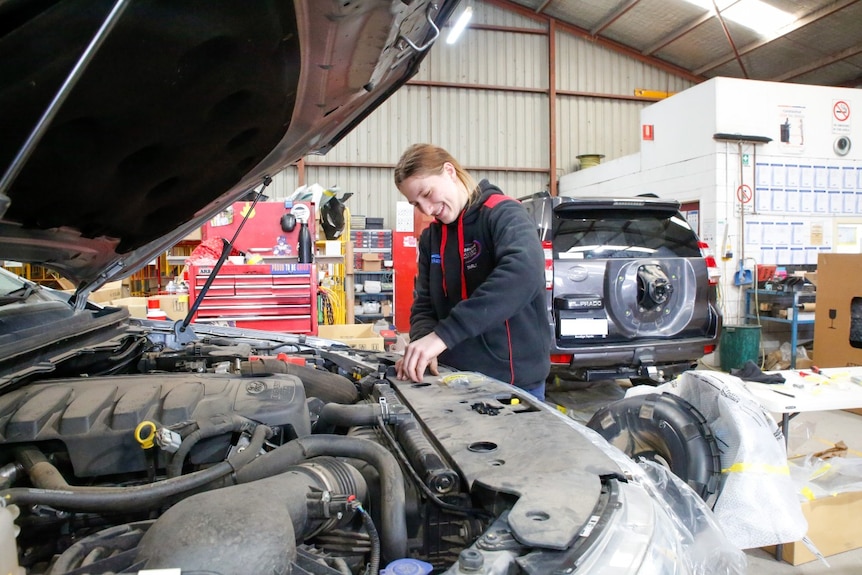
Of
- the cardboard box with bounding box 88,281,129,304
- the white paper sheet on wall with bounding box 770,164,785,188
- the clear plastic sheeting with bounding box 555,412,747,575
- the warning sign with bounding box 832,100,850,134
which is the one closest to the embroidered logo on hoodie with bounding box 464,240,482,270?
the clear plastic sheeting with bounding box 555,412,747,575

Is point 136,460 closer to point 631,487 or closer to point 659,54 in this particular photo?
point 631,487

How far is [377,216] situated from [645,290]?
631cm

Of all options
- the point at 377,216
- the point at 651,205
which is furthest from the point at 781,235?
the point at 377,216

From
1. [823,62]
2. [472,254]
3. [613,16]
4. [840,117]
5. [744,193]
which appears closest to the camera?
[472,254]

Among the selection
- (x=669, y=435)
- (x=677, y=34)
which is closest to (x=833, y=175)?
(x=677, y=34)

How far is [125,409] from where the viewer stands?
1.01 meters

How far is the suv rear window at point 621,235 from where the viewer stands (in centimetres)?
363

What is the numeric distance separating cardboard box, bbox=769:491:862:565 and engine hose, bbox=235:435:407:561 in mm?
2036

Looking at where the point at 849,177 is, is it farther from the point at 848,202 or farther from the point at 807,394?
the point at 807,394

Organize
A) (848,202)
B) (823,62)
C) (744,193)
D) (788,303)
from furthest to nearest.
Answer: (823,62)
(848,202)
(744,193)
(788,303)

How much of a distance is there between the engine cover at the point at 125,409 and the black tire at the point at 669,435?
1.51 meters

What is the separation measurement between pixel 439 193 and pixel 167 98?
3.00ft

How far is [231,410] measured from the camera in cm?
110

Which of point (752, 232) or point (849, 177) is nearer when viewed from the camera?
point (752, 232)
